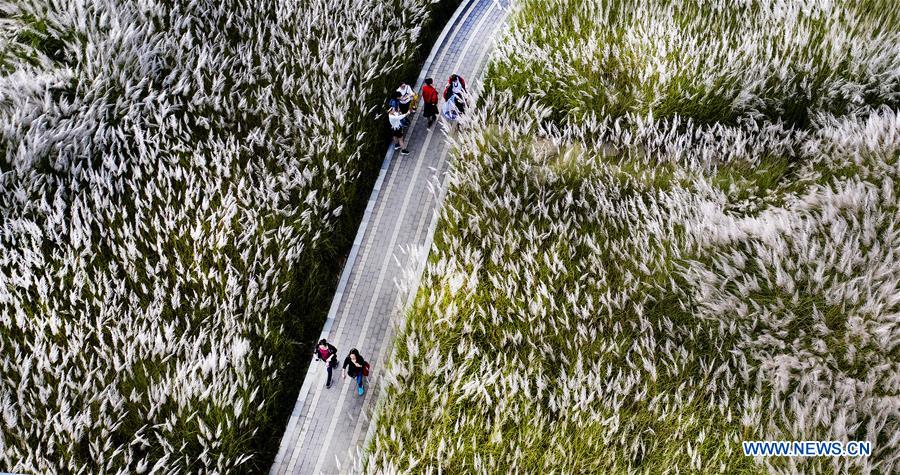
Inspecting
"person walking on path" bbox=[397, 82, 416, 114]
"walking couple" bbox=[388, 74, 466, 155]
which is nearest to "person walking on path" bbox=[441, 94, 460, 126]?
"walking couple" bbox=[388, 74, 466, 155]

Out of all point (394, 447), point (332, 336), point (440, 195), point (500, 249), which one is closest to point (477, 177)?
point (440, 195)

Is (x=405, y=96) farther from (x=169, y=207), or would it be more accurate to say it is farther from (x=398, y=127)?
(x=169, y=207)

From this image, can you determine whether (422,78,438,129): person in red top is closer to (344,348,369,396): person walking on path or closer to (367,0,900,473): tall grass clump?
(367,0,900,473): tall grass clump

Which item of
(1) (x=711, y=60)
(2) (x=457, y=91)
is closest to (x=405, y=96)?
(2) (x=457, y=91)

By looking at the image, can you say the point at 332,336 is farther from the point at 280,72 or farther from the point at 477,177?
the point at 280,72

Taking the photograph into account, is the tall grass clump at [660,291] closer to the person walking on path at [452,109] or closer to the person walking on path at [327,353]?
the person walking on path at [452,109]

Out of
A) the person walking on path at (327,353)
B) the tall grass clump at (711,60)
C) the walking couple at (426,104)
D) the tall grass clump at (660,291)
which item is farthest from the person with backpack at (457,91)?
the person walking on path at (327,353)
